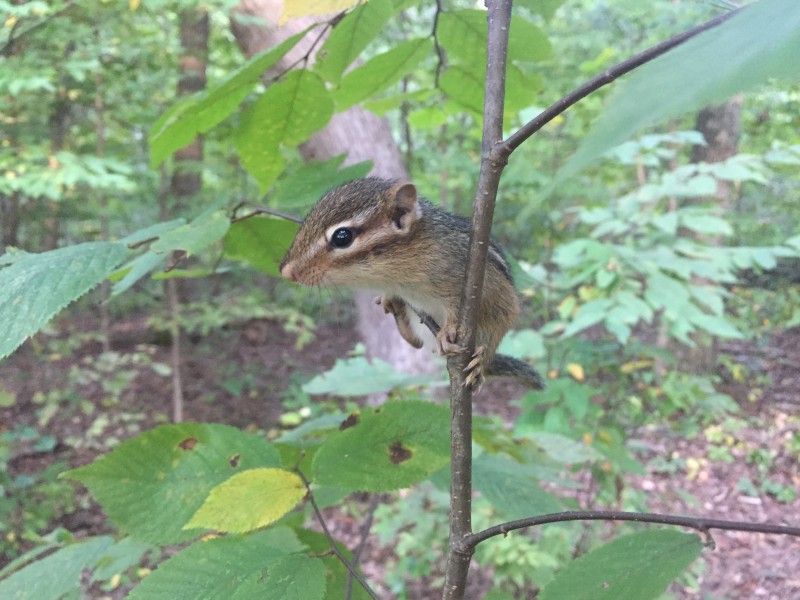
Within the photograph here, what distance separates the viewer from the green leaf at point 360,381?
1.62 meters

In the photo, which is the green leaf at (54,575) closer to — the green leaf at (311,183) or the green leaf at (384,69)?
the green leaf at (311,183)

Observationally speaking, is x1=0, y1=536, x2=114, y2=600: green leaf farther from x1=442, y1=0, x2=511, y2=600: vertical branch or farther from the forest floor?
the forest floor

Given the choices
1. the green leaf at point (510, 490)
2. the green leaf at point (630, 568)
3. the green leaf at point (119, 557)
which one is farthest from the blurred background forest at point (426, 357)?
the green leaf at point (630, 568)

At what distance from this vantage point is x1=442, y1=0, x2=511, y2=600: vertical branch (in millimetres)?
675

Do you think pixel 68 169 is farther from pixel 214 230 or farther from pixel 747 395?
pixel 747 395

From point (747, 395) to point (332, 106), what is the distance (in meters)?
6.57

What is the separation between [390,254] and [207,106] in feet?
1.49

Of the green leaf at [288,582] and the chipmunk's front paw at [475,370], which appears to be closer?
the green leaf at [288,582]

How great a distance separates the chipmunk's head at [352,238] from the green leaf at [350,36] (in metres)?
0.29

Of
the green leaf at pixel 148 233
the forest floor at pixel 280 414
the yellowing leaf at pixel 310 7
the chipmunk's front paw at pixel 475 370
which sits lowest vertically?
the forest floor at pixel 280 414

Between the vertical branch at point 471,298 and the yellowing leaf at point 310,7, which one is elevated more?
the yellowing leaf at point 310,7

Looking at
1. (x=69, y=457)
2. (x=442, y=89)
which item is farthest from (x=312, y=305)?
(x=442, y=89)

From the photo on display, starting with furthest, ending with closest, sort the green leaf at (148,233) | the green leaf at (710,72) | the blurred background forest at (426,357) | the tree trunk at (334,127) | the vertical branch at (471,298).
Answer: the blurred background forest at (426,357)
the tree trunk at (334,127)
the green leaf at (148,233)
the vertical branch at (471,298)
the green leaf at (710,72)

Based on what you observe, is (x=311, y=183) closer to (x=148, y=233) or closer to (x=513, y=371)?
(x=148, y=233)
